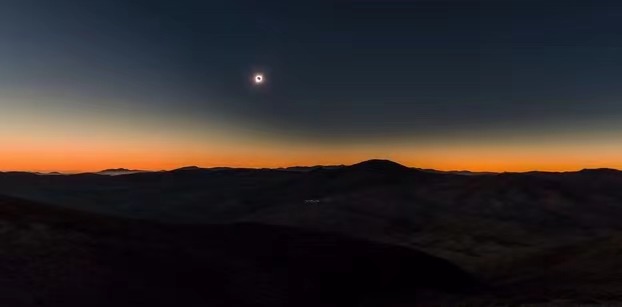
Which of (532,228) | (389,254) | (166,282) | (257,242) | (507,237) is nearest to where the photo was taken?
(166,282)

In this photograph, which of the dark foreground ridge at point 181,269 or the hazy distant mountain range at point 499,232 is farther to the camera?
the hazy distant mountain range at point 499,232

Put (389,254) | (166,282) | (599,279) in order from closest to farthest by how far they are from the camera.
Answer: (166,282) < (599,279) < (389,254)

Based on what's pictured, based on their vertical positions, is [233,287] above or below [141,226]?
below

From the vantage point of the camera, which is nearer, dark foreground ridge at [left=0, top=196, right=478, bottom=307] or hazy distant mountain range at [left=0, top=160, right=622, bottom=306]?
dark foreground ridge at [left=0, top=196, right=478, bottom=307]

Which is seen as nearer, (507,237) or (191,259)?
(191,259)

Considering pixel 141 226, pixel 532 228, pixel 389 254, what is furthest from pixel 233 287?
pixel 532 228

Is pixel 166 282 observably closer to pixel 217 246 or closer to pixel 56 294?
pixel 56 294

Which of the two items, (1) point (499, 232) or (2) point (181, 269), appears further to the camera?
(1) point (499, 232)
